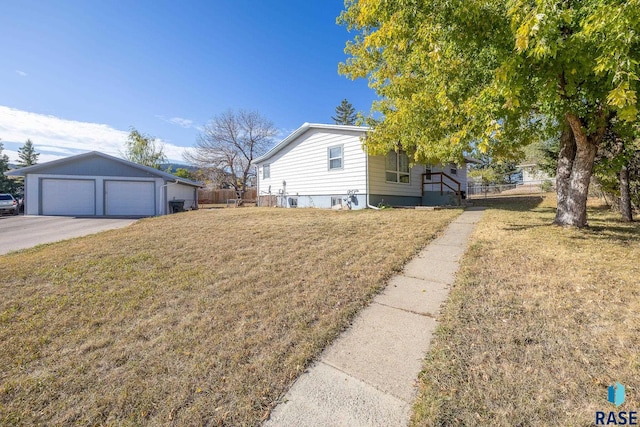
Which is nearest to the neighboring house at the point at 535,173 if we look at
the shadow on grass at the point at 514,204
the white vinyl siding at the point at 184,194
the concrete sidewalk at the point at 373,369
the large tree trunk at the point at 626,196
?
the shadow on grass at the point at 514,204

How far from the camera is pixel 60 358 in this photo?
7.84 feet

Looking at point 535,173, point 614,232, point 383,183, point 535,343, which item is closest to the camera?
point 535,343

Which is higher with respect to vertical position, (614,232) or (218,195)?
(218,195)

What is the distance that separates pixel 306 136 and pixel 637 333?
45.2 feet

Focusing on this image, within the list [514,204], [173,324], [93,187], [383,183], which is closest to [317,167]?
[383,183]

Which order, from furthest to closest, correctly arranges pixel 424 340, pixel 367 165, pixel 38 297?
pixel 367 165 → pixel 38 297 → pixel 424 340

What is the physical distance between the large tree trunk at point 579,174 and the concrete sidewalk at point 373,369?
16.7 ft

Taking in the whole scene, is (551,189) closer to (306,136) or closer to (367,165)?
(367,165)

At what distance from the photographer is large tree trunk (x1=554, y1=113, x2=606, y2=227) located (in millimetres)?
5820

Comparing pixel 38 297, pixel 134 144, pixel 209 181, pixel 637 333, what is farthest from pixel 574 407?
pixel 134 144

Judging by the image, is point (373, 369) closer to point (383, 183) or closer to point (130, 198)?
point (383, 183)

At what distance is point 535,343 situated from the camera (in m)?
2.30

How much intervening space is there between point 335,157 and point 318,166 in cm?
116

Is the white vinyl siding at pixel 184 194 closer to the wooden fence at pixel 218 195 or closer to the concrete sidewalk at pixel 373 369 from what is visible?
the wooden fence at pixel 218 195
